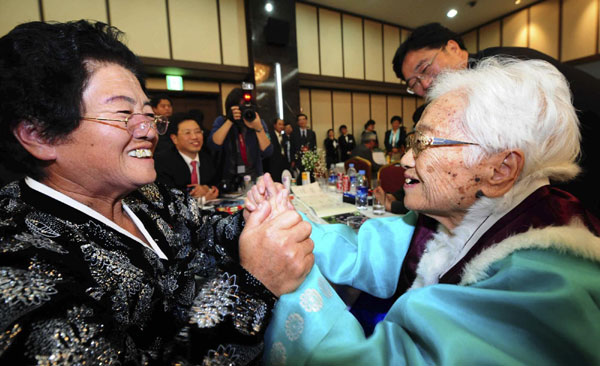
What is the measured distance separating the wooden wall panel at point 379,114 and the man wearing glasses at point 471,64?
803 centimetres

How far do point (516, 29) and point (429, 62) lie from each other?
952 centimetres

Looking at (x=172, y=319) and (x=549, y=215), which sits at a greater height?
(x=549, y=215)


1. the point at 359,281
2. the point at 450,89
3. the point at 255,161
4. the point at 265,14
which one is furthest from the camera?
the point at 265,14

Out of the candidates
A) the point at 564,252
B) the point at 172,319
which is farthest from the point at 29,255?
the point at 564,252

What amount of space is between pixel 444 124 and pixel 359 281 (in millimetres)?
748

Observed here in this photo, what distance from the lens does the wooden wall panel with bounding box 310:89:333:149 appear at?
8.72 metres

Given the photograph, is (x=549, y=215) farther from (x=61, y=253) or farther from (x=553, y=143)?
(x=61, y=253)

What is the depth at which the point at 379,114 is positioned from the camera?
10.2 metres

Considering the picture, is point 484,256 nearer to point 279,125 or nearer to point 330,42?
point 279,125

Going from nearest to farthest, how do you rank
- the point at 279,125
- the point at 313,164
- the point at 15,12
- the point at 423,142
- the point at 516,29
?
the point at 423,142 < the point at 313,164 < the point at 15,12 < the point at 279,125 < the point at 516,29

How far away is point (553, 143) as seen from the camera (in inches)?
33.2

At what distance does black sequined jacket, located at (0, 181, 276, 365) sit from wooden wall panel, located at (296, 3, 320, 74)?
7.71 meters

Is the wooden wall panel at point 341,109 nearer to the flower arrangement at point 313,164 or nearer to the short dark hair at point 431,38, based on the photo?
the flower arrangement at point 313,164

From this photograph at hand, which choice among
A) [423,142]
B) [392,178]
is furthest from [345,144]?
[423,142]
